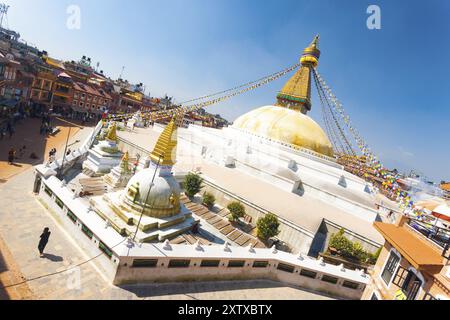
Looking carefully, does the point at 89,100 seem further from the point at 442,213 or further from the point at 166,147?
the point at 442,213

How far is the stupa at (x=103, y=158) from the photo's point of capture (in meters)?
21.3

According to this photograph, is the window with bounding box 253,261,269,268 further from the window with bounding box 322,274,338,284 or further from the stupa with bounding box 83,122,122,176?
the stupa with bounding box 83,122,122,176

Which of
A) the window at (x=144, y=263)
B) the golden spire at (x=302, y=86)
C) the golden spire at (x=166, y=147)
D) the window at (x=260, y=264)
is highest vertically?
the golden spire at (x=302, y=86)

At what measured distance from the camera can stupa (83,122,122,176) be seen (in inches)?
840

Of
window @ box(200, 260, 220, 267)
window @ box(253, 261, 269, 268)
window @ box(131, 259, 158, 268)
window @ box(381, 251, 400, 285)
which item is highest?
window @ box(381, 251, 400, 285)

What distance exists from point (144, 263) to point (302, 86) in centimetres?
2806

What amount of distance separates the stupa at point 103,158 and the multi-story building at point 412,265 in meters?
19.2

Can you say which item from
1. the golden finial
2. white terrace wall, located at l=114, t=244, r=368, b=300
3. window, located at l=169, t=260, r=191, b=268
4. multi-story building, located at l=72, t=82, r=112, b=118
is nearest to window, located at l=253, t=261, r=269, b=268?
white terrace wall, located at l=114, t=244, r=368, b=300

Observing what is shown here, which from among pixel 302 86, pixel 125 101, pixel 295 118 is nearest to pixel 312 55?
pixel 302 86

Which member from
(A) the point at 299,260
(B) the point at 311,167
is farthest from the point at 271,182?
(A) the point at 299,260

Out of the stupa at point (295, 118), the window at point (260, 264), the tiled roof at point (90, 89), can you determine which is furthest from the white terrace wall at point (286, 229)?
the tiled roof at point (90, 89)

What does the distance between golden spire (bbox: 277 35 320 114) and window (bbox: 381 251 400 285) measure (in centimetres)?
2432

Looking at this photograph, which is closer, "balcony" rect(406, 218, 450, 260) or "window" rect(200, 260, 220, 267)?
"balcony" rect(406, 218, 450, 260)

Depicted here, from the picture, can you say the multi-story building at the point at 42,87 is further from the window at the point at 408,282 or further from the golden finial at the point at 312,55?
the window at the point at 408,282
